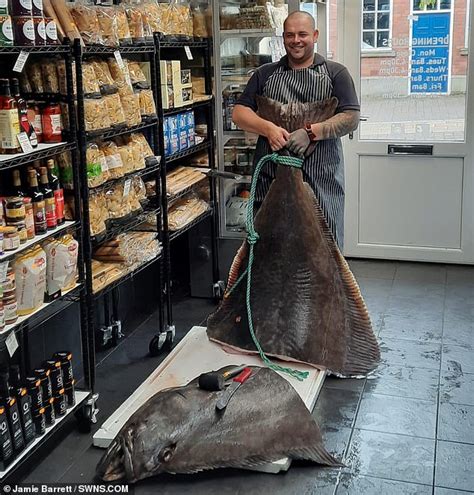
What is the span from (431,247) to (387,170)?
60cm

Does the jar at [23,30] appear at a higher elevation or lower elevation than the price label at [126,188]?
higher

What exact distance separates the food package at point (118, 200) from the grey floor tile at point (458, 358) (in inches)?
64.3

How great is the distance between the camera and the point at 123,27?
3.37 m

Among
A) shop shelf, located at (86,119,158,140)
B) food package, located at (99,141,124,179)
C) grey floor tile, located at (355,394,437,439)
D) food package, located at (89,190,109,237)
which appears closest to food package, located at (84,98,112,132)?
shop shelf, located at (86,119,158,140)

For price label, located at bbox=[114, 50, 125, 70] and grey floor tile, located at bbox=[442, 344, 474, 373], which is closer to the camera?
price label, located at bbox=[114, 50, 125, 70]

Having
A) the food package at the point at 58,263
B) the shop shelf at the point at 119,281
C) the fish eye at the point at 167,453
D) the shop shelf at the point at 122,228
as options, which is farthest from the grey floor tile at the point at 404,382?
the food package at the point at 58,263

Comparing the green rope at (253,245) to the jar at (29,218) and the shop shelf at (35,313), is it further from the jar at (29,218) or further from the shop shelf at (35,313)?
the jar at (29,218)

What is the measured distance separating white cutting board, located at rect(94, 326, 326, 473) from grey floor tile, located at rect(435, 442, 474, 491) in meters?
0.54

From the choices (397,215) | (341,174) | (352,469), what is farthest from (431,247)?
(352,469)

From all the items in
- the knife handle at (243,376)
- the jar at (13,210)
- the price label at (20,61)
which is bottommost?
the knife handle at (243,376)

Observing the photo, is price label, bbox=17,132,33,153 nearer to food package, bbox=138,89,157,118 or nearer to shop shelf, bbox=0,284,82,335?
shop shelf, bbox=0,284,82,335

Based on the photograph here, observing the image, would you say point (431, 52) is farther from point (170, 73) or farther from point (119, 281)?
point (119, 281)

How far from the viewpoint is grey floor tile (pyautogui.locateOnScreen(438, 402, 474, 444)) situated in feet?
9.80

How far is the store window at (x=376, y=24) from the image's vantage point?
501 cm
